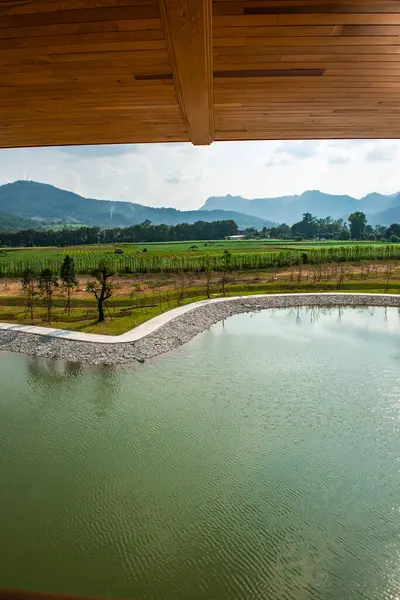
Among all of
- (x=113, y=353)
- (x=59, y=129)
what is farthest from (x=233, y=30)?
(x=113, y=353)

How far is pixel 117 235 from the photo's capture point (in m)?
72.2

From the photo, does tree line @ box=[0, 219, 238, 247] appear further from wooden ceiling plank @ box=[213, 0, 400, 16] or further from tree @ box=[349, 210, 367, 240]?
wooden ceiling plank @ box=[213, 0, 400, 16]

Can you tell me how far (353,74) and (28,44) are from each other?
3.73ft

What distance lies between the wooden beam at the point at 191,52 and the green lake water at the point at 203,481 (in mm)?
3830

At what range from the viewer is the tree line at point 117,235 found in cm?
6425

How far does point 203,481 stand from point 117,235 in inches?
2746

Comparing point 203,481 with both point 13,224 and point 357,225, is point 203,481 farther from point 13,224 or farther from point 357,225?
point 13,224

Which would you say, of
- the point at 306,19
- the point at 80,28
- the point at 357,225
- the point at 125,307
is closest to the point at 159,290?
the point at 125,307

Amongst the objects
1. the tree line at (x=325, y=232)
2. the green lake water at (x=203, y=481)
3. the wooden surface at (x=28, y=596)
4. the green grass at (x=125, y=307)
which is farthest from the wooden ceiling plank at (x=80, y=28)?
the tree line at (x=325, y=232)

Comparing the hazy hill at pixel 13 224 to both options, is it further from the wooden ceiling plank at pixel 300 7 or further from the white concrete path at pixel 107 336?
the wooden ceiling plank at pixel 300 7

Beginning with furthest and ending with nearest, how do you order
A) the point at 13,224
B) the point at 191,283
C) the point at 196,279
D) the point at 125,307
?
the point at 13,224 → the point at 196,279 → the point at 191,283 → the point at 125,307

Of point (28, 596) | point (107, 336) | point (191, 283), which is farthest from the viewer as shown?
point (191, 283)

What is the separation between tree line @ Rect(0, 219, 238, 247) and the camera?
64.2 meters

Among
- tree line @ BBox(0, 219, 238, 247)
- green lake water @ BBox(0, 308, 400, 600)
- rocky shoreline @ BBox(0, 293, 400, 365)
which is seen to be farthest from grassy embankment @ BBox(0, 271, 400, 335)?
tree line @ BBox(0, 219, 238, 247)
